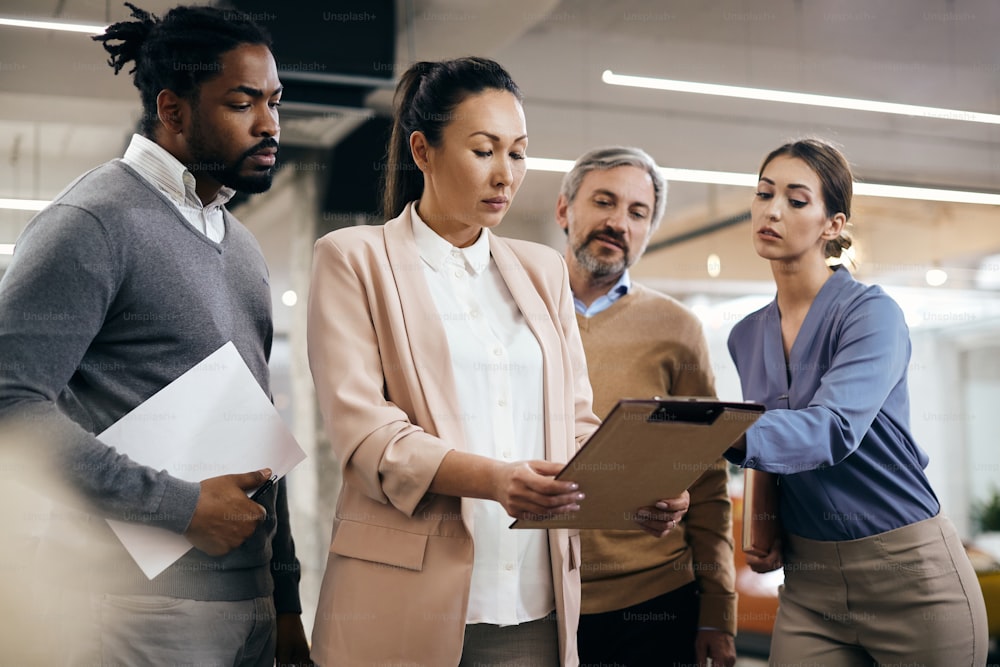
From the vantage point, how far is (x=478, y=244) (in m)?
1.70

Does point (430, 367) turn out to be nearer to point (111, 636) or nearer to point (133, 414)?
point (133, 414)

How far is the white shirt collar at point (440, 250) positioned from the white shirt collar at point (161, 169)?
0.38m

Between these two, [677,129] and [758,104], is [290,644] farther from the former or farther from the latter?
[758,104]

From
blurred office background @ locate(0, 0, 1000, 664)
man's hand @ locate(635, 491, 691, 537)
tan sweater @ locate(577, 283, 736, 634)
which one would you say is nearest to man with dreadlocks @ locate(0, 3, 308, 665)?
man's hand @ locate(635, 491, 691, 537)

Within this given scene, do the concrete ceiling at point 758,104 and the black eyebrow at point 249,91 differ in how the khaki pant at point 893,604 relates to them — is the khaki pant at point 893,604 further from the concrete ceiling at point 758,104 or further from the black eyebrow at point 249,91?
the concrete ceiling at point 758,104

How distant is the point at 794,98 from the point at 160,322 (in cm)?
566

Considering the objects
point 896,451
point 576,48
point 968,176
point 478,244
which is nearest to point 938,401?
point 968,176

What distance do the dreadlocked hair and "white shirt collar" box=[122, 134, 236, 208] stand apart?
5 cm

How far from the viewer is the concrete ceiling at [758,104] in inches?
250

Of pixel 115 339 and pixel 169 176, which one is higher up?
pixel 169 176

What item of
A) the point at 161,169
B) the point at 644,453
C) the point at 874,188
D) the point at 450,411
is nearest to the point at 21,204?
the point at 161,169

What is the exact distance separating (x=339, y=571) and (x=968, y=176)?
712 centimetres

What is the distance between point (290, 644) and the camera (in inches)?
70.0

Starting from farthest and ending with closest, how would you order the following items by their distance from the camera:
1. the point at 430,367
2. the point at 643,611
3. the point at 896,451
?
the point at 643,611 → the point at 896,451 → the point at 430,367
